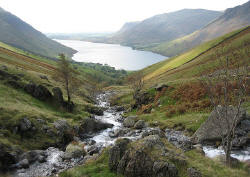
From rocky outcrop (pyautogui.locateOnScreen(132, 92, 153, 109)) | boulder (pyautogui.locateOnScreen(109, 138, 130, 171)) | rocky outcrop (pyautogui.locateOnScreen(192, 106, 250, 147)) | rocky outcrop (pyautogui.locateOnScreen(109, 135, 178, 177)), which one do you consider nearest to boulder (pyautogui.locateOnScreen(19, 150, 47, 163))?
boulder (pyautogui.locateOnScreen(109, 138, 130, 171))

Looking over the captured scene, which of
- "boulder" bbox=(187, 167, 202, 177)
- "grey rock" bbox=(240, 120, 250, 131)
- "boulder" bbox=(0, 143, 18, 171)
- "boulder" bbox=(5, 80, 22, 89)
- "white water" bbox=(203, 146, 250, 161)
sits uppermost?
"boulder" bbox=(5, 80, 22, 89)

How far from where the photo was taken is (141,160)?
18.0 meters

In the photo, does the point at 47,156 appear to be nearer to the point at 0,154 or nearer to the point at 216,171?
the point at 0,154

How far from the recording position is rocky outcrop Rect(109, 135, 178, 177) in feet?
55.6

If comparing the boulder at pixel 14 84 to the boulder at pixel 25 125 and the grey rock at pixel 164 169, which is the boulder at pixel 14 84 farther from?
the grey rock at pixel 164 169

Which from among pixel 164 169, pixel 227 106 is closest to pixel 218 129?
pixel 227 106

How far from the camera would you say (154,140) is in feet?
66.4

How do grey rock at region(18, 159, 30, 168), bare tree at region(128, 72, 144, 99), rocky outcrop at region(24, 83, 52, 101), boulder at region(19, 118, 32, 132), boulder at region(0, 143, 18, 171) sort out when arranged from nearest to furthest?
1. boulder at region(0, 143, 18, 171)
2. grey rock at region(18, 159, 30, 168)
3. boulder at region(19, 118, 32, 132)
4. rocky outcrop at region(24, 83, 52, 101)
5. bare tree at region(128, 72, 144, 99)

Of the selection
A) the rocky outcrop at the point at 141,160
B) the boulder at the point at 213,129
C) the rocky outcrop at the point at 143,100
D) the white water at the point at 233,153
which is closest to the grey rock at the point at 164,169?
the rocky outcrop at the point at 141,160

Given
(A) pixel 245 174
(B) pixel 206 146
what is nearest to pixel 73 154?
(B) pixel 206 146

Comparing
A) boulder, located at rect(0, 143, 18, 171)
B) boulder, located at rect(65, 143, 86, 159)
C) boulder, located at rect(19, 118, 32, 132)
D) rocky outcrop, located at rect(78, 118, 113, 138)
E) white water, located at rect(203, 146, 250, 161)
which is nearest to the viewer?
white water, located at rect(203, 146, 250, 161)

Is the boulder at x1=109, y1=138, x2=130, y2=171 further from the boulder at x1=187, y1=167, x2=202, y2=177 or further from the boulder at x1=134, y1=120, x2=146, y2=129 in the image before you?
the boulder at x1=134, y1=120, x2=146, y2=129

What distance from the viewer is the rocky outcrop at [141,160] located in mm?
16953

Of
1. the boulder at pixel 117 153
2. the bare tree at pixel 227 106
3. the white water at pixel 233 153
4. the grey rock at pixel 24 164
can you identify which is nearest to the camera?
the bare tree at pixel 227 106
